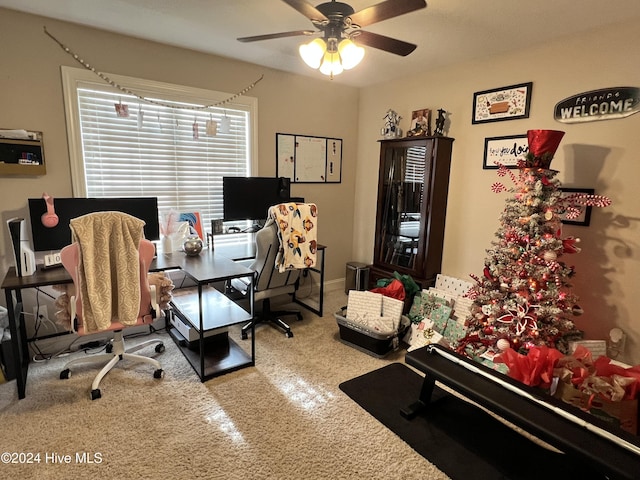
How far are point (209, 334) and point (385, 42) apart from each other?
234cm

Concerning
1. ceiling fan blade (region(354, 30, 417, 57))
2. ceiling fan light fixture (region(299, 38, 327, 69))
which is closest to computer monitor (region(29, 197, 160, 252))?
ceiling fan light fixture (region(299, 38, 327, 69))

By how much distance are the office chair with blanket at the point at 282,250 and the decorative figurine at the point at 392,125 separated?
51.9 inches

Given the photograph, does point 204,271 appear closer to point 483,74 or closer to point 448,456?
point 448,456

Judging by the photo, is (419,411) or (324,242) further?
(324,242)

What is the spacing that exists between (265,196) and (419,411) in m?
2.30

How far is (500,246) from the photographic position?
2.44 m

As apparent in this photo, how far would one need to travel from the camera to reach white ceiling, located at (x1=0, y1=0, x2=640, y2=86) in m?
2.17

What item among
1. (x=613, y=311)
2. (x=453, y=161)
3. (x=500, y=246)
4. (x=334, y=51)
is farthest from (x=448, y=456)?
(x=453, y=161)

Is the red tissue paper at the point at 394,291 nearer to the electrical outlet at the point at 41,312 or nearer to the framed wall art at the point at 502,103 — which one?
the framed wall art at the point at 502,103

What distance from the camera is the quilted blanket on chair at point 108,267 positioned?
6.41 ft

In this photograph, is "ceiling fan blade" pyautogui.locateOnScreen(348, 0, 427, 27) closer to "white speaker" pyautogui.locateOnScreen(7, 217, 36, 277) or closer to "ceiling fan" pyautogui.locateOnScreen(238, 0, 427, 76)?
"ceiling fan" pyautogui.locateOnScreen(238, 0, 427, 76)

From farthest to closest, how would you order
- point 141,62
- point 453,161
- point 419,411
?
point 453,161
point 141,62
point 419,411

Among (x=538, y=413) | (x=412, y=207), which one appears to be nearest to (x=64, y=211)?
(x=412, y=207)

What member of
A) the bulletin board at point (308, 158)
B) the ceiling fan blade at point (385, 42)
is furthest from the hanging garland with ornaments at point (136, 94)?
the ceiling fan blade at point (385, 42)
